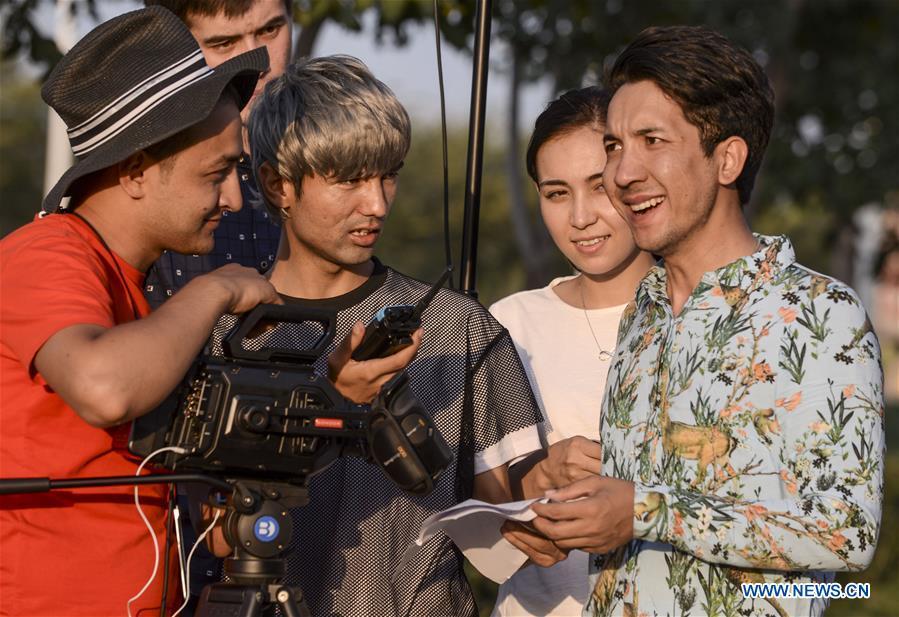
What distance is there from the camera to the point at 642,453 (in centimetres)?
280

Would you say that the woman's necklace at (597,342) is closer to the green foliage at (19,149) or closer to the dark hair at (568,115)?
the dark hair at (568,115)

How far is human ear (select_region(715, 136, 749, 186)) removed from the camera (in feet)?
9.32

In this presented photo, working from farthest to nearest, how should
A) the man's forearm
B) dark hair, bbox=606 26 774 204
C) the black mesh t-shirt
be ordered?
the black mesh t-shirt
dark hair, bbox=606 26 774 204
the man's forearm

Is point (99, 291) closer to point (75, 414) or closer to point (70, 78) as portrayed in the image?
point (75, 414)

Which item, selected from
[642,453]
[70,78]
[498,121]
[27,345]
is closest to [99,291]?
[27,345]

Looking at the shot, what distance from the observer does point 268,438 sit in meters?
2.44

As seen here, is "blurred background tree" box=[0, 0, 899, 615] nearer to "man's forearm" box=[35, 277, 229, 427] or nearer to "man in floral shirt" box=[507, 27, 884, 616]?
"man in floral shirt" box=[507, 27, 884, 616]

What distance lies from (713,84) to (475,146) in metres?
0.84

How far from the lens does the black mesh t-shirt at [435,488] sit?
2.98 metres

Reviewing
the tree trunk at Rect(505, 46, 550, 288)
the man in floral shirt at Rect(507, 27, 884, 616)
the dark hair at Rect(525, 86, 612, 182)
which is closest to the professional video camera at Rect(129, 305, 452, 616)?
the man in floral shirt at Rect(507, 27, 884, 616)

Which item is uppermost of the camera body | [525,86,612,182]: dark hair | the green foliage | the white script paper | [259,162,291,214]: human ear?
[525,86,612,182]: dark hair

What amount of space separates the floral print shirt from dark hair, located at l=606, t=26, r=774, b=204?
259 mm

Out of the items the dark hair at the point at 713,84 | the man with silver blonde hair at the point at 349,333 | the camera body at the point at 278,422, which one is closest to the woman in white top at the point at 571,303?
the man with silver blonde hair at the point at 349,333

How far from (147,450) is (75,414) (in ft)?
0.54
